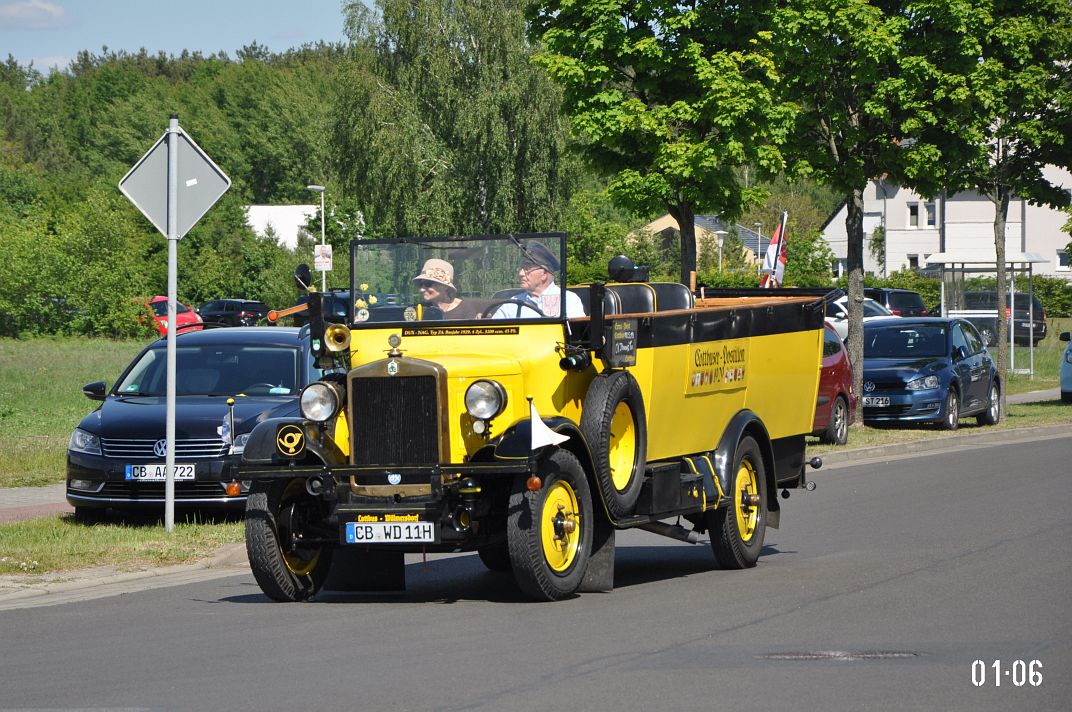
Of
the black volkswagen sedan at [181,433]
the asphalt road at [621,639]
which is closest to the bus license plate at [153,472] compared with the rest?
the black volkswagen sedan at [181,433]

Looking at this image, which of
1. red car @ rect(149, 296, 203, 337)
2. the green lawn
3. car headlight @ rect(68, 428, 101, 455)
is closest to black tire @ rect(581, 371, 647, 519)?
car headlight @ rect(68, 428, 101, 455)

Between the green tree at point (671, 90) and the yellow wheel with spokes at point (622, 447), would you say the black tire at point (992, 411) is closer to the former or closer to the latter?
the green tree at point (671, 90)

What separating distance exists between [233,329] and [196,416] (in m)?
2.36

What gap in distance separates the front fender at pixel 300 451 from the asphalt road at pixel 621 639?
90cm

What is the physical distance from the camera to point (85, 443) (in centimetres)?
1397

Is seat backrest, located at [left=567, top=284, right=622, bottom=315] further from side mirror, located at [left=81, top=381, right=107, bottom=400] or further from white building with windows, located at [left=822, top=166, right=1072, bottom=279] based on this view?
white building with windows, located at [left=822, top=166, right=1072, bottom=279]

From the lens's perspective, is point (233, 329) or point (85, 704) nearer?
point (85, 704)

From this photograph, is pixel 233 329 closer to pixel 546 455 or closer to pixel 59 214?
pixel 546 455

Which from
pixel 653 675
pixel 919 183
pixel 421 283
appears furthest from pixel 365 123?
pixel 653 675

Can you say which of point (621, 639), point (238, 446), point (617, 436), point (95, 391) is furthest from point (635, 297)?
point (95, 391)

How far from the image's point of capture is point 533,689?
268 inches

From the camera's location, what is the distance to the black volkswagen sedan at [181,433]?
13.7 metres

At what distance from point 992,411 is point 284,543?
19.7 meters

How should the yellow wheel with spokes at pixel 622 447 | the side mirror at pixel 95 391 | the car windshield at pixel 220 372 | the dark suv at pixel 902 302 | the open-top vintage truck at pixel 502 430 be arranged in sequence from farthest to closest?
the dark suv at pixel 902 302 → the car windshield at pixel 220 372 → the side mirror at pixel 95 391 → the yellow wheel with spokes at pixel 622 447 → the open-top vintage truck at pixel 502 430
